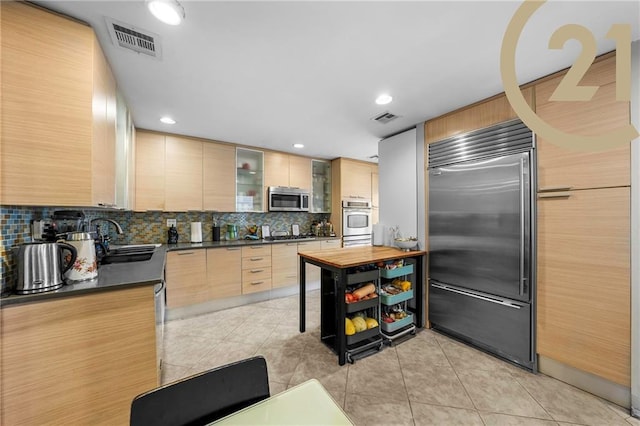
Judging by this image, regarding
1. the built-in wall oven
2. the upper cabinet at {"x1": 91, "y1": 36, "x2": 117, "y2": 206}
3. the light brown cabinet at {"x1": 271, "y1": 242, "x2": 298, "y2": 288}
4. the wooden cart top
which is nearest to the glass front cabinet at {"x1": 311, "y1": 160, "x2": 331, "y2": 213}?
the built-in wall oven

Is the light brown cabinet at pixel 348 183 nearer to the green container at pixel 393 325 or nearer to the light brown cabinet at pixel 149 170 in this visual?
the green container at pixel 393 325

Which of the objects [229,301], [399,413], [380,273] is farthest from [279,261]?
[399,413]

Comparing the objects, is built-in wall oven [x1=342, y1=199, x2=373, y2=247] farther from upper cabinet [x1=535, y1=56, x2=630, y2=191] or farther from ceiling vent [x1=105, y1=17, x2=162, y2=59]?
ceiling vent [x1=105, y1=17, x2=162, y2=59]

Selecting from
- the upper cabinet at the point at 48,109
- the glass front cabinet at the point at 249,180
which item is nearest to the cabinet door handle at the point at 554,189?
the upper cabinet at the point at 48,109

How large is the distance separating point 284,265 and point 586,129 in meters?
3.48

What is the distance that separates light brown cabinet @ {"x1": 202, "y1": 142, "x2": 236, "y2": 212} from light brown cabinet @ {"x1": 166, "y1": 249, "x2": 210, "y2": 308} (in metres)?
0.75

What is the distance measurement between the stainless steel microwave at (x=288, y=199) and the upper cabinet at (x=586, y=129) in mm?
3091

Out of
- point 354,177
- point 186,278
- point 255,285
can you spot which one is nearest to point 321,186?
point 354,177

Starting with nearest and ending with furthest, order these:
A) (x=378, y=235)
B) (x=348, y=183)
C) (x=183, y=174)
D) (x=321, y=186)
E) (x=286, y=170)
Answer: (x=378, y=235), (x=183, y=174), (x=286, y=170), (x=348, y=183), (x=321, y=186)

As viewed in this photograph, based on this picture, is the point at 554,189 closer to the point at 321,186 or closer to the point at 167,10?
the point at 167,10

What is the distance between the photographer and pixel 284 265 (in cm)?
367

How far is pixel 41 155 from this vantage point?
4.04 feet

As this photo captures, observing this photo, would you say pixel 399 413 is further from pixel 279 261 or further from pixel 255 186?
pixel 255 186

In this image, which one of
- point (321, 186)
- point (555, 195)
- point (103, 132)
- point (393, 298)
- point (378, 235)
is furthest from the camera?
point (321, 186)
